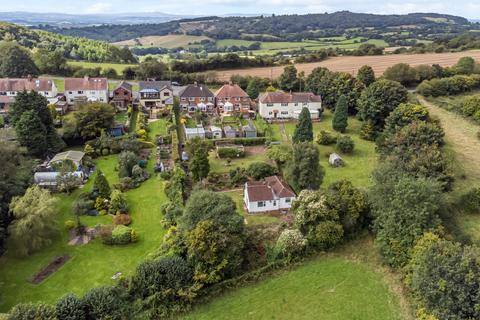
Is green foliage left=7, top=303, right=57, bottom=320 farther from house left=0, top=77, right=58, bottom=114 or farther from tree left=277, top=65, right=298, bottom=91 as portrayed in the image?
tree left=277, top=65, right=298, bottom=91

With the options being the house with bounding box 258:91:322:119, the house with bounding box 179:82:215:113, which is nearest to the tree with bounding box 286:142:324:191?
the house with bounding box 258:91:322:119

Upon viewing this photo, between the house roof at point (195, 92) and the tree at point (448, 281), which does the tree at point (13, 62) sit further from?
the tree at point (448, 281)

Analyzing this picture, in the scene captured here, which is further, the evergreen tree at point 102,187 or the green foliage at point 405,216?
the evergreen tree at point 102,187

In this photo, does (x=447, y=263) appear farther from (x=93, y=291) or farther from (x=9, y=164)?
(x=9, y=164)

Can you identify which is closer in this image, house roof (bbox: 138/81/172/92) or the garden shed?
the garden shed

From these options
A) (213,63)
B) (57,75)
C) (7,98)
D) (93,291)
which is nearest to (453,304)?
(93,291)

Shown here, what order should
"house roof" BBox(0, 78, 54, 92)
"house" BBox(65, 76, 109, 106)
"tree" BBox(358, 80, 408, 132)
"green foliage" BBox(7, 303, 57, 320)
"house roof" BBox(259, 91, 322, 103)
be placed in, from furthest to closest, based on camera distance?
"house" BBox(65, 76, 109, 106)
"house roof" BBox(0, 78, 54, 92)
"house roof" BBox(259, 91, 322, 103)
"tree" BBox(358, 80, 408, 132)
"green foliage" BBox(7, 303, 57, 320)

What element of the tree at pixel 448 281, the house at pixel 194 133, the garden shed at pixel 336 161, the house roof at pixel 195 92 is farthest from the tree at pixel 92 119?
the tree at pixel 448 281
